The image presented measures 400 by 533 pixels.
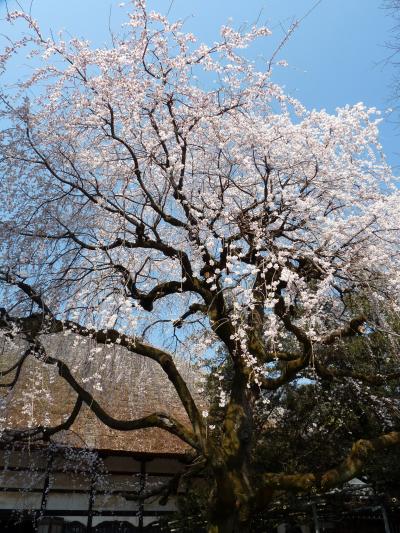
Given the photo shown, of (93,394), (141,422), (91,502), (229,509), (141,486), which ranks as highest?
(93,394)

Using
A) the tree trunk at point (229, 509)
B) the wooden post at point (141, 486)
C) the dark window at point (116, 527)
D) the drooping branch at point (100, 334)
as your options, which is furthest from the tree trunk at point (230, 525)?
the dark window at point (116, 527)

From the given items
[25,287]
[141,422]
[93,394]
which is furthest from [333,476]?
[93,394]

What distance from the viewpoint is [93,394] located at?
935 cm

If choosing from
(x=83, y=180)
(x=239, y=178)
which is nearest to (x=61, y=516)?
(x=83, y=180)

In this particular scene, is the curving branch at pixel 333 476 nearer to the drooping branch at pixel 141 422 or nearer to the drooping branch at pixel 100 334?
the drooping branch at pixel 100 334

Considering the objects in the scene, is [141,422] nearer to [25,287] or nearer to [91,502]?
[25,287]

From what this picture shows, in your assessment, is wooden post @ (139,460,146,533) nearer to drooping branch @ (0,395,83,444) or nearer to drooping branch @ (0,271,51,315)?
drooping branch @ (0,395,83,444)

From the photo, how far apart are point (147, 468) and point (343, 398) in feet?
13.1

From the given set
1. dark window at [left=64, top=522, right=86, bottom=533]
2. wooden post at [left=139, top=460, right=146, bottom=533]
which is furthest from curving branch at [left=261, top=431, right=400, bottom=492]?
dark window at [left=64, top=522, right=86, bottom=533]

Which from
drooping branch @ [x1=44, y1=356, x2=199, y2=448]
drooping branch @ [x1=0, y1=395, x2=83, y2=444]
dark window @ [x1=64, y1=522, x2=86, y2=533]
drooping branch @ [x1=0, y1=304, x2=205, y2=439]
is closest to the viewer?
drooping branch @ [x1=0, y1=304, x2=205, y2=439]

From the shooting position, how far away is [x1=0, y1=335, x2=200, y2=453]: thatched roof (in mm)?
7332

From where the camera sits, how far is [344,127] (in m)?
6.17

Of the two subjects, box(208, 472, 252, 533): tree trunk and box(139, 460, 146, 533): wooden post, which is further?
box(139, 460, 146, 533): wooden post

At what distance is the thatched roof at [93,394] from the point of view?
7332 mm
